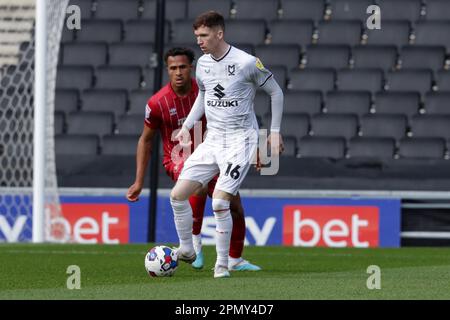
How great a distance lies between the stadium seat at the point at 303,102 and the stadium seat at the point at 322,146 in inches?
40.1

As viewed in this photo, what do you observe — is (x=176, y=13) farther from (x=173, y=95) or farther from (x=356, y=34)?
(x=173, y=95)

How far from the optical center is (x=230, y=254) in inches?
365

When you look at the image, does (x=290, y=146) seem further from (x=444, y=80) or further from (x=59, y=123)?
(x=59, y=123)

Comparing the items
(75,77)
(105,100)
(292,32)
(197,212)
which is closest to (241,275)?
(197,212)

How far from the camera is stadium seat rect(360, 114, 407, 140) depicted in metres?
15.7

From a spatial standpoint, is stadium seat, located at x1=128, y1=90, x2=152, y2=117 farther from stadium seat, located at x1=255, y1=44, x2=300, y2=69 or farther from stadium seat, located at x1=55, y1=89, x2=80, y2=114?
stadium seat, located at x1=255, y1=44, x2=300, y2=69

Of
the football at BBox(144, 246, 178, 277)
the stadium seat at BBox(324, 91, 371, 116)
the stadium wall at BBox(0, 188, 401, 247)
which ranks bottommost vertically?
the stadium wall at BBox(0, 188, 401, 247)

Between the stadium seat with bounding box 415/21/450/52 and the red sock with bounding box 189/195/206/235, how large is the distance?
8321 millimetres

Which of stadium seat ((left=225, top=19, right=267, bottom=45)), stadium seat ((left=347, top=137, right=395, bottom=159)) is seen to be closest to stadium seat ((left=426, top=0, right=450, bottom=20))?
stadium seat ((left=225, top=19, right=267, bottom=45))

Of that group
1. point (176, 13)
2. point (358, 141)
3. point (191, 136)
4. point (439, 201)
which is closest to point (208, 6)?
point (176, 13)

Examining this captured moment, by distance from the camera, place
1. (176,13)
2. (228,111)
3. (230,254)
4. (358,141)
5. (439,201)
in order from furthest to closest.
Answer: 1. (176,13)
2. (358,141)
3. (439,201)
4. (230,254)
5. (228,111)

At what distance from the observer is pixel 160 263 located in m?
8.46
